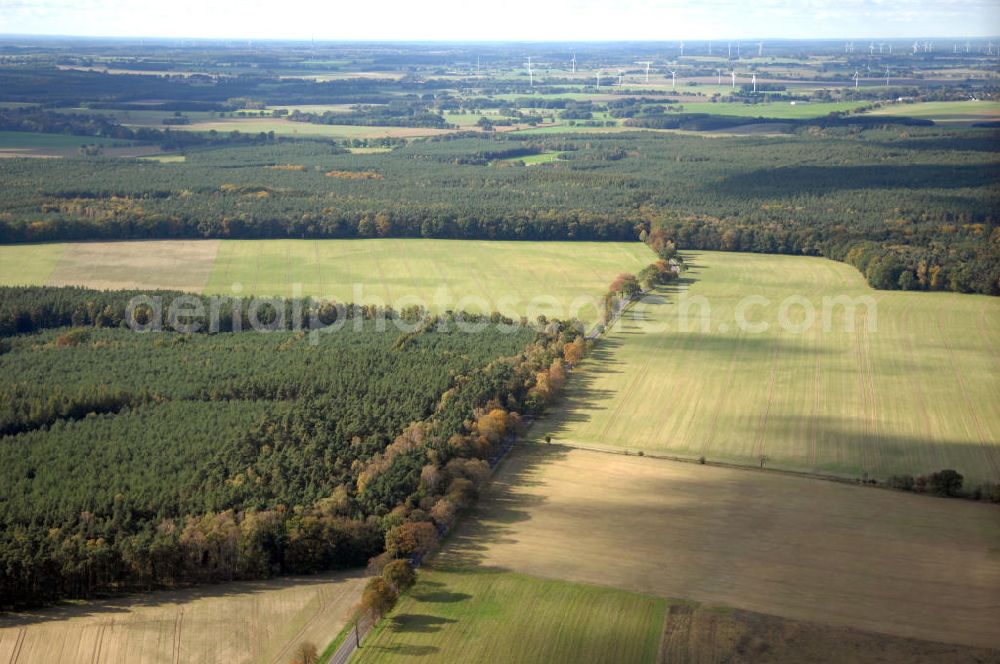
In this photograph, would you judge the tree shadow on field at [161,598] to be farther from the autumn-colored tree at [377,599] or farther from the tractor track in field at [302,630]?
the autumn-colored tree at [377,599]

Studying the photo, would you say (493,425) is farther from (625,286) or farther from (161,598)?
(625,286)

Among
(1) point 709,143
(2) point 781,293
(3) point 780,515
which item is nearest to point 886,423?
(3) point 780,515

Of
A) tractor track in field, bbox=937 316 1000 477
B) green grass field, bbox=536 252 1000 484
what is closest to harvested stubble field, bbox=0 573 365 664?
green grass field, bbox=536 252 1000 484

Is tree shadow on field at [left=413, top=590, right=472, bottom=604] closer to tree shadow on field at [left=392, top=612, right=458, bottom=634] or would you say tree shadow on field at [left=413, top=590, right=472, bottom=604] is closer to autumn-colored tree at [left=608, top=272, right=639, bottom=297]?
tree shadow on field at [left=392, top=612, right=458, bottom=634]

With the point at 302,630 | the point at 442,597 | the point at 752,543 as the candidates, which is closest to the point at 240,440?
the point at 302,630

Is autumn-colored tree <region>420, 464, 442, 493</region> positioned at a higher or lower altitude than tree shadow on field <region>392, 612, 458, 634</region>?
higher

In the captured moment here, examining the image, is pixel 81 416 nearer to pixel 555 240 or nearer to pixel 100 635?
pixel 100 635
